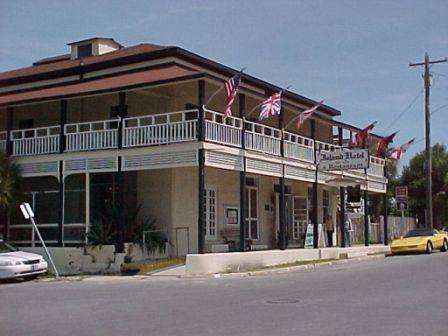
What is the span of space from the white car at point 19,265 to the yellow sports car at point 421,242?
15.8 m

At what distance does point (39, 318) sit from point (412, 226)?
4085cm

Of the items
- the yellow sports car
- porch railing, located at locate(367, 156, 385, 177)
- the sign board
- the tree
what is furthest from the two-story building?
the tree

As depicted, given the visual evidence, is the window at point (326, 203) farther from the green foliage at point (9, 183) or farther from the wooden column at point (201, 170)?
the green foliage at point (9, 183)

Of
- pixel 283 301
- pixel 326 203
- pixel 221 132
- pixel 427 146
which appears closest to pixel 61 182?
pixel 221 132

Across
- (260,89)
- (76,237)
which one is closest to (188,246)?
(76,237)

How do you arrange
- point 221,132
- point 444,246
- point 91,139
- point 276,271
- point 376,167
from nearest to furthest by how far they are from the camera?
point 276,271, point 221,132, point 91,139, point 444,246, point 376,167

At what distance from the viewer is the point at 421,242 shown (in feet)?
96.1

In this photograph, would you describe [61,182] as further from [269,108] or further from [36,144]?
[269,108]

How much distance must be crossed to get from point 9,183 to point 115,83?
5430mm

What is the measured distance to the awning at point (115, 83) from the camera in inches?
898

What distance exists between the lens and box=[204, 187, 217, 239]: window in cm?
2633

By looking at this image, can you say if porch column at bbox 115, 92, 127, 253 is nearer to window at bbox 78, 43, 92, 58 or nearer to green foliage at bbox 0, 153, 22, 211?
green foliage at bbox 0, 153, 22, 211

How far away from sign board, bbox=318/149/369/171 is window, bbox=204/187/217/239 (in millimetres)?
5182

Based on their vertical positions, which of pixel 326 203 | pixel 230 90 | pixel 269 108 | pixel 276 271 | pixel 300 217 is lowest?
pixel 276 271
